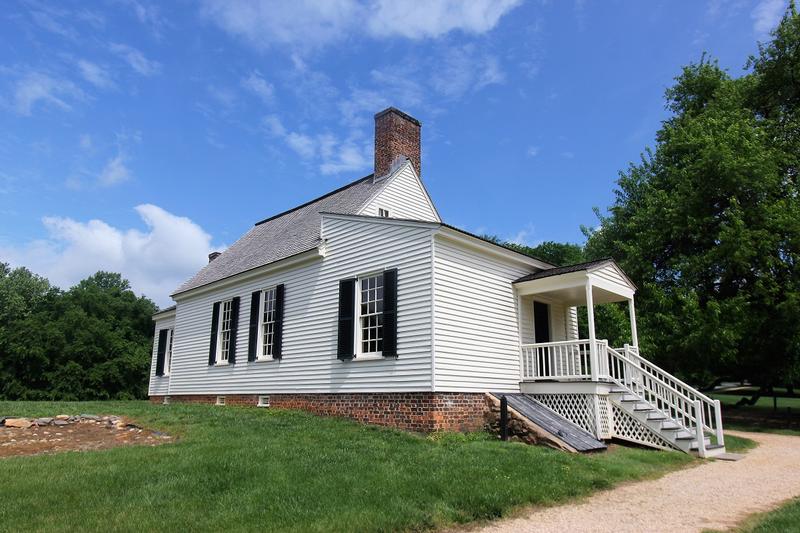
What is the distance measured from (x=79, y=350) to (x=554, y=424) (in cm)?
3420

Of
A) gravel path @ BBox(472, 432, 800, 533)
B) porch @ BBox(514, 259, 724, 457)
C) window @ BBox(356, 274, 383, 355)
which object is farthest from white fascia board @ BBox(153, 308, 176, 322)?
gravel path @ BBox(472, 432, 800, 533)

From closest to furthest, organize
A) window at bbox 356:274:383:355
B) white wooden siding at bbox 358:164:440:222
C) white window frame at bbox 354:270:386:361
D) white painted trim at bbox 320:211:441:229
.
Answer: white painted trim at bbox 320:211:441:229 < white window frame at bbox 354:270:386:361 < window at bbox 356:274:383:355 < white wooden siding at bbox 358:164:440:222

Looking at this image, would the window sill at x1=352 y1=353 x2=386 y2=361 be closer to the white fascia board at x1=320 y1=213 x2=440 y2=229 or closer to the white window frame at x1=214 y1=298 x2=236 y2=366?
the white fascia board at x1=320 y1=213 x2=440 y2=229

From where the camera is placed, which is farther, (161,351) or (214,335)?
(161,351)

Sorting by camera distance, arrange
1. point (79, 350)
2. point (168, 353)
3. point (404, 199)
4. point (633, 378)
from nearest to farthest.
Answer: point (633, 378) → point (404, 199) → point (168, 353) → point (79, 350)

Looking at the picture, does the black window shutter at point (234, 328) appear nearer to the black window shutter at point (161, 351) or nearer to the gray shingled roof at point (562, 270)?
the black window shutter at point (161, 351)

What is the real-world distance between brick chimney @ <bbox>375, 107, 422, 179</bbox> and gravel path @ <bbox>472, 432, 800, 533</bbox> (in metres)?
11.6

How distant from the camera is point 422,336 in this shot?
37.2ft

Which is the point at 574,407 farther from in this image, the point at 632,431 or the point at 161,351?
the point at 161,351

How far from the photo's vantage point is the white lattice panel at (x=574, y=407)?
1164cm

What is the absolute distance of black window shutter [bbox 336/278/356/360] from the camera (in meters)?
12.7

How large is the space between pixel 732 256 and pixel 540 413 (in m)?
11.1

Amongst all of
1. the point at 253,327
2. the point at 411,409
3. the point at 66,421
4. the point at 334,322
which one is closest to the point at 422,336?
the point at 411,409

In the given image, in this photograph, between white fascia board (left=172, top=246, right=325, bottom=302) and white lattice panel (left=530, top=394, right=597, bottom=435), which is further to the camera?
white fascia board (left=172, top=246, right=325, bottom=302)
